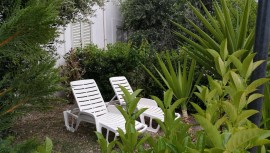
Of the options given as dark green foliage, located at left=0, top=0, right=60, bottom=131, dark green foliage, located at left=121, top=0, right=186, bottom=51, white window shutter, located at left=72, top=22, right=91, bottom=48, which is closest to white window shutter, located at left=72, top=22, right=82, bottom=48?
white window shutter, located at left=72, top=22, right=91, bottom=48

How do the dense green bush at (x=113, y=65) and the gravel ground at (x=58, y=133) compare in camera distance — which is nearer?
the gravel ground at (x=58, y=133)

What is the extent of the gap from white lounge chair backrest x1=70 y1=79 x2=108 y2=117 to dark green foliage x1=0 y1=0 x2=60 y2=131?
4.18 meters

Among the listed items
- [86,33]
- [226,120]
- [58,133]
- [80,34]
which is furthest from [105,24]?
[226,120]

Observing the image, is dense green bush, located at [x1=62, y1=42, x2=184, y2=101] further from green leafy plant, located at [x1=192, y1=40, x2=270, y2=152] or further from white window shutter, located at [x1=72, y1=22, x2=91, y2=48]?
green leafy plant, located at [x1=192, y1=40, x2=270, y2=152]

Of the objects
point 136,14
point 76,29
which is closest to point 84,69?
point 76,29

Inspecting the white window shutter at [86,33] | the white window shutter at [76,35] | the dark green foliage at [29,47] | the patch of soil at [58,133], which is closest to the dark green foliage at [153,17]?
the white window shutter at [86,33]

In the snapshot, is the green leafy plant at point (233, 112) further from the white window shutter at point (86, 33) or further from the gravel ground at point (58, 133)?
the white window shutter at point (86, 33)

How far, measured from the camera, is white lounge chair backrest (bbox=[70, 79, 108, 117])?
245 inches

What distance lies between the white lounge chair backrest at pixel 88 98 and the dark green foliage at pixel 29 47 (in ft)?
13.7

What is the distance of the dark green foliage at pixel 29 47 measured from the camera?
1297mm

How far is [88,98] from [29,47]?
5058mm

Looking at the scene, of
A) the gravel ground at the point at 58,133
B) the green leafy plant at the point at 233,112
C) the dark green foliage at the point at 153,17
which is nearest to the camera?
the green leafy plant at the point at 233,112

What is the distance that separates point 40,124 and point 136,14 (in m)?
7.97

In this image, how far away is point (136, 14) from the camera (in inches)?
525
